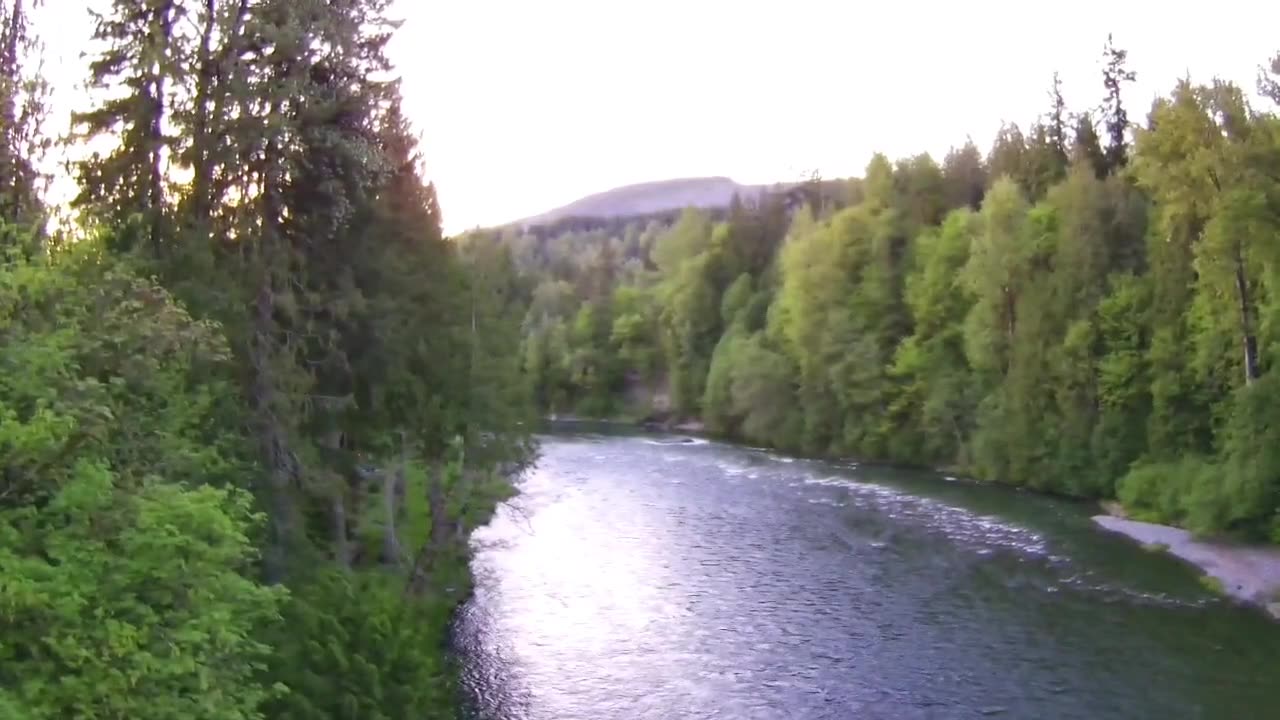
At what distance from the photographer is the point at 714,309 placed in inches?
2884

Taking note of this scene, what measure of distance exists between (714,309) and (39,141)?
62534mm

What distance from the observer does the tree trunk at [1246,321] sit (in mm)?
31094

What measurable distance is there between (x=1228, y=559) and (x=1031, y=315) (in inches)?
642

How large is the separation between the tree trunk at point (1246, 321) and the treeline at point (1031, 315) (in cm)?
7

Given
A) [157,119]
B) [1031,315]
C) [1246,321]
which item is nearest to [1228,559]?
[1246,321]

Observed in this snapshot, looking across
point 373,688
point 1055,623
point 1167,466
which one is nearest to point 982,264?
point 1167,466

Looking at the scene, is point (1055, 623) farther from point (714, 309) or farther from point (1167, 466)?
point (714, 309)

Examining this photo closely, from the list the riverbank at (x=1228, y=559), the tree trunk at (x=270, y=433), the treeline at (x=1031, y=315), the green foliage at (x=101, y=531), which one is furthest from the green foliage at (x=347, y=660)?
the treeline at (x=1031, y=315)

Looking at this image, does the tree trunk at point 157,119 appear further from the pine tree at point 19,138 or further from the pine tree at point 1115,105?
the pine tree at point 1115,105

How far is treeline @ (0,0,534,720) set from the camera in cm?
846

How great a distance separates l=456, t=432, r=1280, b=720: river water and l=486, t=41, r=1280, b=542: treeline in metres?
4.31

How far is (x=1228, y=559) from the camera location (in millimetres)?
27891

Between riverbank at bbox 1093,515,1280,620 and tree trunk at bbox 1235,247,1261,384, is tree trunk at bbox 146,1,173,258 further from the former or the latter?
tree trunk at bbox 1235,247,1261,384

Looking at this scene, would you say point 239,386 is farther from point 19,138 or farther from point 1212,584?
point 1212,584
